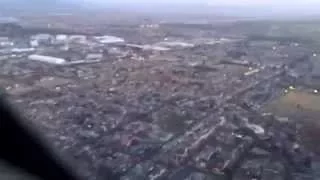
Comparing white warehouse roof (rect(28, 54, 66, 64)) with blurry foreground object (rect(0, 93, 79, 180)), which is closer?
blurry foreground object (rect(0, 93, 79, 180))

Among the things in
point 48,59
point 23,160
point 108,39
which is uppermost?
point 23,160

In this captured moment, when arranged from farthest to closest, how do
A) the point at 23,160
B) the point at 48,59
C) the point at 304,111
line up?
the point at 48,59 < the point at 304,111 < the point at 23,160

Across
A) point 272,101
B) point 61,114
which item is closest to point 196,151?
point 61,114

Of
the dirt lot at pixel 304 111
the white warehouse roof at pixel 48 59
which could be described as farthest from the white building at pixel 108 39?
the dirt lot at pixel 304 111


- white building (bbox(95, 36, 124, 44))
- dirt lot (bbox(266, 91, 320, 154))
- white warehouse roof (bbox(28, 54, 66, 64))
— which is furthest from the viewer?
white building (bbox(95, 36, 124, 44))

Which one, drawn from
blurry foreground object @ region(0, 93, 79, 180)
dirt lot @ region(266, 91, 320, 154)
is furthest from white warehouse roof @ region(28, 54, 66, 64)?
blurry foreground object @ region(0, 93, 79, 180)

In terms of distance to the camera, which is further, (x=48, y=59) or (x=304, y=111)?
(x=48, y=59)

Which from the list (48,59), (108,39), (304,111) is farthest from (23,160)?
(108,39)

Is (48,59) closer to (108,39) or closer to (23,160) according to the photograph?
(108,39)

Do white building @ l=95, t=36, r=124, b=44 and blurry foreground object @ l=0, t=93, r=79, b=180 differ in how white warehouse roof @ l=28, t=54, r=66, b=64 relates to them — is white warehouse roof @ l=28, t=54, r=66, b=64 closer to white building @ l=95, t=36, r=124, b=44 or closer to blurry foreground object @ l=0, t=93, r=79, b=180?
white building @ l=95, t=36, r=124, b=44

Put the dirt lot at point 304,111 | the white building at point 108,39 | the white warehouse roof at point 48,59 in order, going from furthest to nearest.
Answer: the white building at point 108,39 < the white warehouse roof at point 48,59 < the dirt lot at point 304,111

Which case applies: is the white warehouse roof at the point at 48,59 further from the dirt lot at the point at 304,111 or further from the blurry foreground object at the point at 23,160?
the blurry foreground object at the point at 23,160

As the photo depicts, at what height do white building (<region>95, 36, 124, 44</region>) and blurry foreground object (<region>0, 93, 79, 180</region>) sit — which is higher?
blurry foreground object (<region>0, 93, 79, 180</region>)

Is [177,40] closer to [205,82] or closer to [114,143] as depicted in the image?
[205,82]
